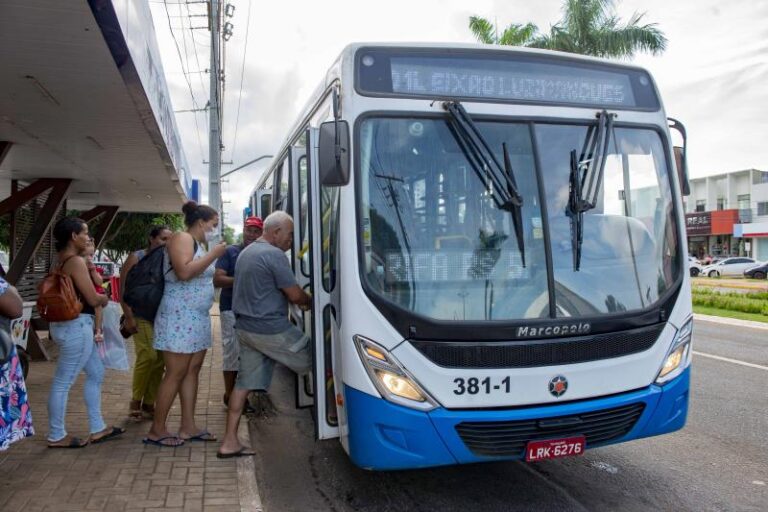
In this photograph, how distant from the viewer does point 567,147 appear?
165 inches

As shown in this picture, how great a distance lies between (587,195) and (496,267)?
787mm

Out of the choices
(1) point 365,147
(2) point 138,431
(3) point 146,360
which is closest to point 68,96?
(3) point 146,360

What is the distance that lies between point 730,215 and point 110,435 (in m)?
55.6

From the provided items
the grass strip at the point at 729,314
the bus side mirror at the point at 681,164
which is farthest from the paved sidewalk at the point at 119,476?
the grass strip at the point at 729,314

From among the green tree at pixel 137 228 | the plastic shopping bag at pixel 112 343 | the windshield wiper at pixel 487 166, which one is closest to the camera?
the windshield wiper at pixel 487 166

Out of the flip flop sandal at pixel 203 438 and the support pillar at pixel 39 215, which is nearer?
the flip flop sandal at pixel 203 438

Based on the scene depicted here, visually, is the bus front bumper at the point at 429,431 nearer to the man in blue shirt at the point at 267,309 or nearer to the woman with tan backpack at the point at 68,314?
the man in blue shirt at the point at 267,309

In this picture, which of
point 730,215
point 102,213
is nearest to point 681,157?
point 102,213

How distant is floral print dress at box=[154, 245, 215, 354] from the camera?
4.86 meters

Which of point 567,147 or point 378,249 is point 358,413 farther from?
point 567,147

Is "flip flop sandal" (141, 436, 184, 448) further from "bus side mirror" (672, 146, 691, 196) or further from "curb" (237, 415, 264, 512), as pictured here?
"bus side mirror" (672, 146, 691, 196)

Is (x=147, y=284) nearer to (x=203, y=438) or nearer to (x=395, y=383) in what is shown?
(x=203, y=438)

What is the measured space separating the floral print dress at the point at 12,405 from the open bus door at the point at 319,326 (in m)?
1.71

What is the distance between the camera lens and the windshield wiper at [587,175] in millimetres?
4051
